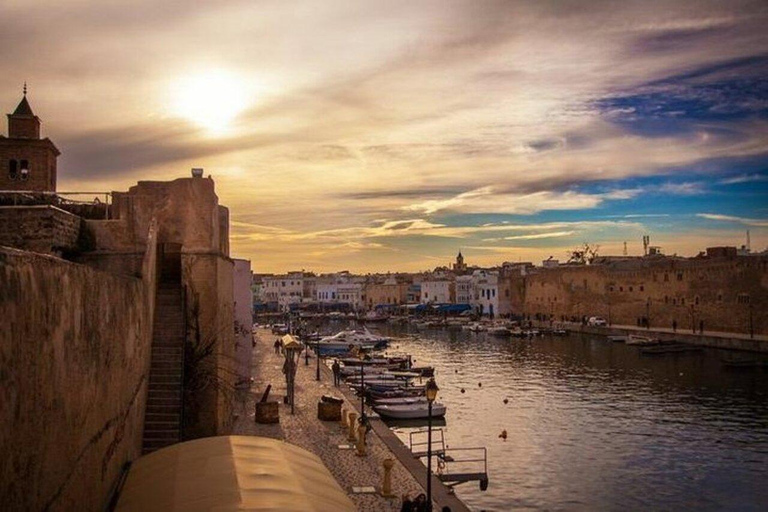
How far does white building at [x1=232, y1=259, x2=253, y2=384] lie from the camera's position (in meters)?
29.1

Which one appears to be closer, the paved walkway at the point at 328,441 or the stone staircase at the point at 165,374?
the stone staircase at the point at 165,374

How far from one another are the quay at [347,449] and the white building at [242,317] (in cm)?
99

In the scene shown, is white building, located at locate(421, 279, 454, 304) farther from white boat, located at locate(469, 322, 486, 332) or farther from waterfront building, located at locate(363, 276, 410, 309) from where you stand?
white boat, located at locate(469, 322, 486, 332)

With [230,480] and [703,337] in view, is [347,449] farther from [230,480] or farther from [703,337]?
[703,337]

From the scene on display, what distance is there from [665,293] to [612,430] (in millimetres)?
47313

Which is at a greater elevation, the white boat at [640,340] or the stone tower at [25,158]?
the stone tower at [25,158]

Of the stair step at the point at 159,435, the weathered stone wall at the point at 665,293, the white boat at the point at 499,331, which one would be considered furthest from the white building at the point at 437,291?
the stair step at the point at 159,435

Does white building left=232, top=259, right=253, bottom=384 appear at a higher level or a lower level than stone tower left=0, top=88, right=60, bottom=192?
lower

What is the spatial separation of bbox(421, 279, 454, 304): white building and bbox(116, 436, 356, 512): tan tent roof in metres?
111

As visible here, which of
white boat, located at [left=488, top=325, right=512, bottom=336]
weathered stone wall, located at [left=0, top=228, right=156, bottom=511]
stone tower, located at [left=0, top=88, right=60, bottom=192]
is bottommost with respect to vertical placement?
white boat, located at [left=488, top=325, right=512, bottom=336]

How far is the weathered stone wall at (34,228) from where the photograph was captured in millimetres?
12977

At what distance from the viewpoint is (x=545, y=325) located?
82.2 m

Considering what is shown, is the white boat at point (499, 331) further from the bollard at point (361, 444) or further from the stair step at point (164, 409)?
the stair step at point (164, 409)

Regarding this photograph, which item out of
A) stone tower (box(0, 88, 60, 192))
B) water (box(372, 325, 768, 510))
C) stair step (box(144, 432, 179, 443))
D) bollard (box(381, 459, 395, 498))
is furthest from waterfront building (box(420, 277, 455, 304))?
stair step (box(144, 432, 179, 443))
